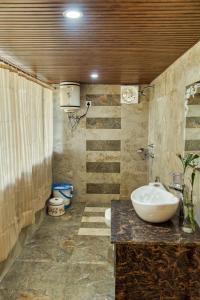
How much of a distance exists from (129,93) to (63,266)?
3029mm

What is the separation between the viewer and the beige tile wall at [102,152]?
449cm

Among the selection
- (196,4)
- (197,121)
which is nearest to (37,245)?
(197,121)

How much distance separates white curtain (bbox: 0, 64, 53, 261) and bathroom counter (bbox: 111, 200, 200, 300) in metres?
1.27

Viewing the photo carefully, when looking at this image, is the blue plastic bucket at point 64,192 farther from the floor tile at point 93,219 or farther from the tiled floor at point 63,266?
the tiled floor at point 63,266

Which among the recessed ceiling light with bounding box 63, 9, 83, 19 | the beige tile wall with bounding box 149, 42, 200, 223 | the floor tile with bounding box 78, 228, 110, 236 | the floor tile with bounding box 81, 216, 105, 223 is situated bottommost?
the floor tile with bounding box 78, 228, 110, 236

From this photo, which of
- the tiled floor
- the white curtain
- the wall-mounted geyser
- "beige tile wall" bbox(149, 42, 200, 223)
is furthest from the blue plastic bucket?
"beige tile wall" bbox(149, 42, 200, 223)

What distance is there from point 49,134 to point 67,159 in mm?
697

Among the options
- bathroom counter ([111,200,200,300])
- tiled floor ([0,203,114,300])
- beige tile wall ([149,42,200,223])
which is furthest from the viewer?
tiled floor ([0,203,114,300])

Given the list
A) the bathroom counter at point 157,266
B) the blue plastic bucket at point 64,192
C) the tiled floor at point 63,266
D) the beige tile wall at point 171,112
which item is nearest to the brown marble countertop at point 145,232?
the bathroom counter at point 157,266

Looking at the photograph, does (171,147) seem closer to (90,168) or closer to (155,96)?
(155,96)

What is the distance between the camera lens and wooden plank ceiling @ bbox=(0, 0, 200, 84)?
1.32 meters

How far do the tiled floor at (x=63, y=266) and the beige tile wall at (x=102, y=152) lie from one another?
1009mm

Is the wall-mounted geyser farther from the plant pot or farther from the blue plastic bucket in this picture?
the plant pot

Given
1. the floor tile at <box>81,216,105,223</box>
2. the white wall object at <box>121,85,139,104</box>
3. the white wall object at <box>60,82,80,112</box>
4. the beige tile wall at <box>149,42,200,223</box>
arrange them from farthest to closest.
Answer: the white wall object at <box>121,85,139,104</box>
the white wall object at <box>60,82,80,112</box>
the floor tile at <box>81,216,105,223</box>
the beige tile wall at <box>149,42,200,223</box>
